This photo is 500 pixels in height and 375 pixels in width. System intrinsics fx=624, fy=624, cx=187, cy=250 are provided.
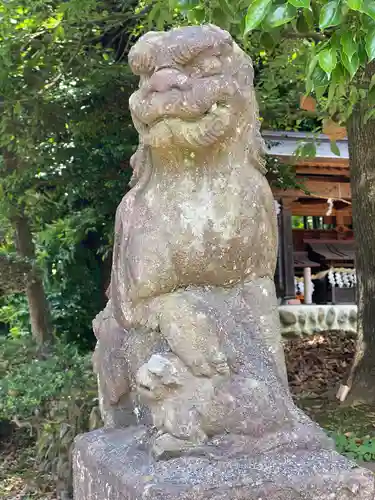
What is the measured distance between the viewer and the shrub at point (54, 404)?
3836 millimetres

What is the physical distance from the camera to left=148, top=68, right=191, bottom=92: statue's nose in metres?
1.59

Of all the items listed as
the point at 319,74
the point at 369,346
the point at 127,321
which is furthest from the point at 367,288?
the point at 127,321

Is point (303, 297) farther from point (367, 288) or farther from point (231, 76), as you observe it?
point (231, 76)

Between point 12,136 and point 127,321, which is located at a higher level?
point 12,136

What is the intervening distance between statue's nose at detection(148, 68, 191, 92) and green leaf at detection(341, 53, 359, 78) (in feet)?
2.06

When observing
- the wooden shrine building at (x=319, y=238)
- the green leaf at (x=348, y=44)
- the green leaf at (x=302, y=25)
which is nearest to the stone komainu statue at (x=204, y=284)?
the green leaf at (x=348, y=44)

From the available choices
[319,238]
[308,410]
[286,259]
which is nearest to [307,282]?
[286,259]

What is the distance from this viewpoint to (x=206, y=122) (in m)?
1.59

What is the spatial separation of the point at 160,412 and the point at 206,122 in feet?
2.45

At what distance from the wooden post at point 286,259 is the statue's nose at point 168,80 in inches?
266

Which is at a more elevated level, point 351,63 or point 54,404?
point 351,63

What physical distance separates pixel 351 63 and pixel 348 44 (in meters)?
0.06

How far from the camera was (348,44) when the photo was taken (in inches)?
77.2

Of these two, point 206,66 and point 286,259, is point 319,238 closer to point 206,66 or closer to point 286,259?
point 286,259
